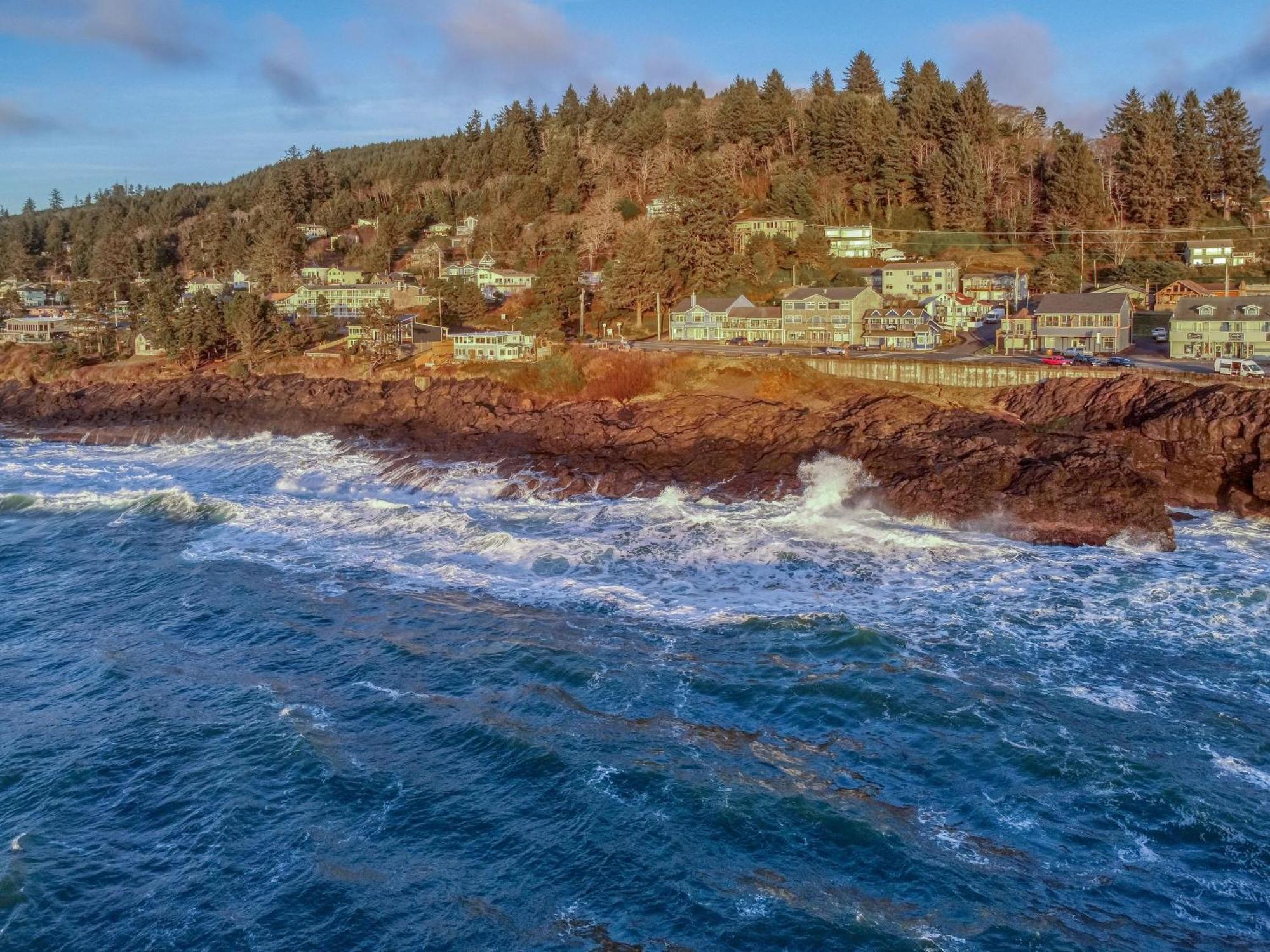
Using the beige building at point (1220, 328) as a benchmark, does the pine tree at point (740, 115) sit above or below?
above

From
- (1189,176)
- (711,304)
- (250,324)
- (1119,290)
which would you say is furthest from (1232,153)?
(250,324)

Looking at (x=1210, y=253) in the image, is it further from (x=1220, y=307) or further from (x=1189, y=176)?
(x=1220, y=307)

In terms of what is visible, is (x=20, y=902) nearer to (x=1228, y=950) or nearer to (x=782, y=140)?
(x=1228, y=950)

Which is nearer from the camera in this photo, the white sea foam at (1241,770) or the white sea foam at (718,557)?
the white sea foam at (1241,770)

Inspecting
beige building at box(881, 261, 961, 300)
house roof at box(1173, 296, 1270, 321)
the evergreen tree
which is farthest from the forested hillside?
house roof at box(1173, 296, 1270, 321)

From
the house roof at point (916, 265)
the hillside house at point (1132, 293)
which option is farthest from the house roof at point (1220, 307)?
the house roof at point (916, 265)

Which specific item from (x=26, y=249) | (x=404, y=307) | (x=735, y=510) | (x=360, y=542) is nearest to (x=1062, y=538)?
(x=735, y=510)

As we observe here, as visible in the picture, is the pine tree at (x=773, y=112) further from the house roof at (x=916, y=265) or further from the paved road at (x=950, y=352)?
the paved road at (x=950, y=352)
